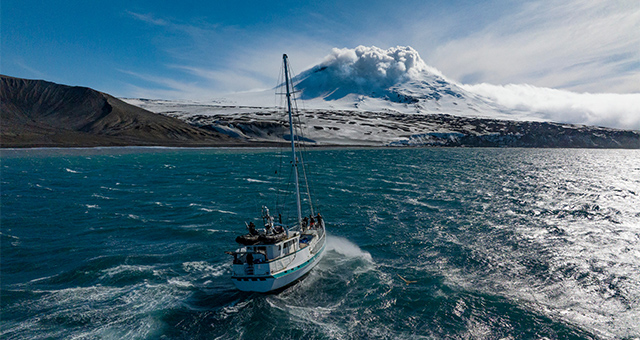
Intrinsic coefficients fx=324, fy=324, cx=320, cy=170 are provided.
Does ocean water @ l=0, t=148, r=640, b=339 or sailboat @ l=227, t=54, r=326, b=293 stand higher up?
sailboat @ l=227, t=54, r=326, b=293

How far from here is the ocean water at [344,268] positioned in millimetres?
19562

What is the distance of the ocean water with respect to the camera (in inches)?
770

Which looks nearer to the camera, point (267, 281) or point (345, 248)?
point (267, 281)

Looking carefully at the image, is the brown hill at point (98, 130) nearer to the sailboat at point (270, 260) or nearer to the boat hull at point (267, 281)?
the sailboat at point (270, 260)

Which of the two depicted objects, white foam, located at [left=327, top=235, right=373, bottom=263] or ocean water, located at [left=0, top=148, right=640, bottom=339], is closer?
ocean water, located at [left=0, top=148, right=640, bottom=339]

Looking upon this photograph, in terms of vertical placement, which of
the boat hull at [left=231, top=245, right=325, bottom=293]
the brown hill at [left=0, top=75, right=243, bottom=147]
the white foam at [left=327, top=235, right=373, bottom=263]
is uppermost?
the brown hill at [left=0, top=75, right=243, bottom=147]

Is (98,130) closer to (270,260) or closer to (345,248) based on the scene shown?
(345,248)

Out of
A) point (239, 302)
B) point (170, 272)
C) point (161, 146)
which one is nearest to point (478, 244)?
point (239, 302)

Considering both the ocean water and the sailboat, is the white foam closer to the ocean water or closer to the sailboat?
the ocean water

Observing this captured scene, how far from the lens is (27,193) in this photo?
2013 inches

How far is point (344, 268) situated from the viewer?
2725 centimetres

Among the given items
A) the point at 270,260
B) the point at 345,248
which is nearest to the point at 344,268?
the point at 345,248

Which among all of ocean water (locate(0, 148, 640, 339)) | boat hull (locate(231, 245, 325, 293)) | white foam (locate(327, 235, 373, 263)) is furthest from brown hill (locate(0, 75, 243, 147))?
boat hull (locate(231, 245, 325, 293))

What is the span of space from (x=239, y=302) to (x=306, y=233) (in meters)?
8.42
